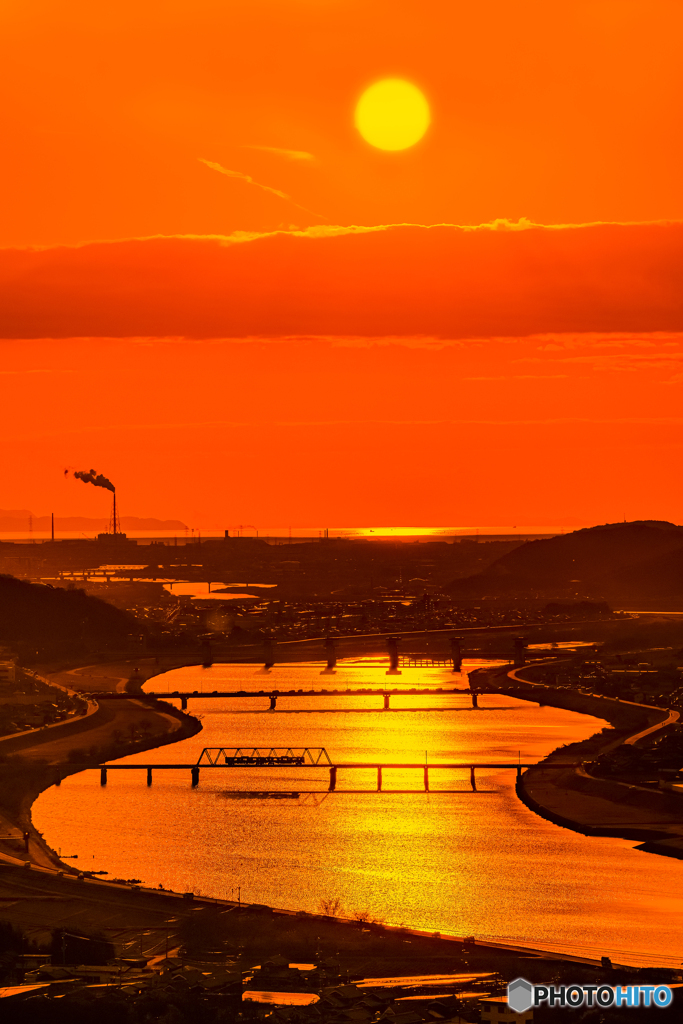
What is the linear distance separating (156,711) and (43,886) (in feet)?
186

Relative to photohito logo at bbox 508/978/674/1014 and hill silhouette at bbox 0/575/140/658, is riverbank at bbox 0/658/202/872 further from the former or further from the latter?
hill silhouette at bbox 0/575/140/658

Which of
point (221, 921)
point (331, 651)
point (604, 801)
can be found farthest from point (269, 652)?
point (221, 921)

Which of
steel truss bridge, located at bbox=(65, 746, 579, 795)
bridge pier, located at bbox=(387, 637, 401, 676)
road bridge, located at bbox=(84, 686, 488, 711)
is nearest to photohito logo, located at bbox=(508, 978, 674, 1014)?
steel truss bridge, located at bbox=(65, 746, 579, 795)

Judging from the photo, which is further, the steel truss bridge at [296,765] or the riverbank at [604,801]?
the steel truss bridge at [296,765]

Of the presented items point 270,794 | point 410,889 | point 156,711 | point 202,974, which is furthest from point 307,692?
point 202,974

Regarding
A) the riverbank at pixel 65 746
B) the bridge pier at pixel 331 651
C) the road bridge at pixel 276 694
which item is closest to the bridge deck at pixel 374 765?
the riverbank at pixel 65 746

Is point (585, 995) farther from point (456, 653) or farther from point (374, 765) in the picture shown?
point (456, 653)

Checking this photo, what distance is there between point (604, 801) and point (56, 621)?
10986 centimetres

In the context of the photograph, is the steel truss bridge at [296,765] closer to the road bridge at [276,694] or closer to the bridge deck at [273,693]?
the road bridge at [276,694]

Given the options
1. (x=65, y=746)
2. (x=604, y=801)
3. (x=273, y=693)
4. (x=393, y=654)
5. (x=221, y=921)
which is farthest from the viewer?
(x=393, y=654)

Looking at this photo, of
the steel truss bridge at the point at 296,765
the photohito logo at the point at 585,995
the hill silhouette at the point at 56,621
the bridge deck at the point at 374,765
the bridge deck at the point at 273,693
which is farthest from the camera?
the hill silhouette at the point at 56,621

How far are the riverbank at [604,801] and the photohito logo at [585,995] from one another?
20.5 m

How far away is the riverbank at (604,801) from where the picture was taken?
52.7 m

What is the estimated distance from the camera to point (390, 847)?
5122 centimetres
